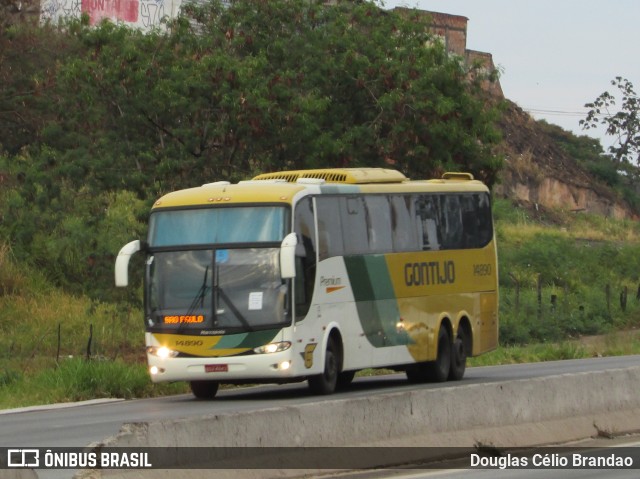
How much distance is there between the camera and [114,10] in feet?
201

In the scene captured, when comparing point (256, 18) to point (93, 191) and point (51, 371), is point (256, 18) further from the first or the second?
point (51, 371)

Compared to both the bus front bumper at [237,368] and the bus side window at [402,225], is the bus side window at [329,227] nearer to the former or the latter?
the bus side window at [402,225]

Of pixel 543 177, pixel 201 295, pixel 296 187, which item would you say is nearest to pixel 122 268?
pixel 201 295

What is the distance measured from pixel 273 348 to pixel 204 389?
7.21 feet

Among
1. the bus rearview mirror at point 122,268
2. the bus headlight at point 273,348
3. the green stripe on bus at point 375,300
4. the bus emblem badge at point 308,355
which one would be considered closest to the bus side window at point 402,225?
the green stripe on bus at point 375,300

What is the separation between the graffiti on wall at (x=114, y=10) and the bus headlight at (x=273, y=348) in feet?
126

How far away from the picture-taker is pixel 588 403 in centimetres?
1555

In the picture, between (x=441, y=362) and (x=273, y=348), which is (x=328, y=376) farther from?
(x=441, y=362)

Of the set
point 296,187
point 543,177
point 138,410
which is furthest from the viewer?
point 543,177

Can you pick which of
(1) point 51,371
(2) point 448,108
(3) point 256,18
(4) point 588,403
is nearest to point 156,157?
(3) point 256,18

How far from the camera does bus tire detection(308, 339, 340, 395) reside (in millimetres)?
22125

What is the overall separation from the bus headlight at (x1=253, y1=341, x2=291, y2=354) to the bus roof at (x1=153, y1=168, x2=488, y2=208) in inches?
86.1

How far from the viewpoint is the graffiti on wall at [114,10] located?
59.3m

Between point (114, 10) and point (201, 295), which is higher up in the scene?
point (114, 10)
